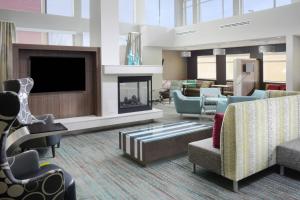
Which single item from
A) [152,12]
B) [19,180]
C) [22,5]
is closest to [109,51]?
[22,5]

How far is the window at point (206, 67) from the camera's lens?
12.6 m

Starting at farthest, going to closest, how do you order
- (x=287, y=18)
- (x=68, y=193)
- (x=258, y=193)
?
1. (x=287, y=18)
2. (x=258, y=193)
3. (x=68, y=193)

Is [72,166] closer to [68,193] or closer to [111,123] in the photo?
[68,193]

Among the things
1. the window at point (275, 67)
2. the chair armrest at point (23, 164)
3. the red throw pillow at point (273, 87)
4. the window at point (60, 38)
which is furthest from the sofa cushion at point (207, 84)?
the chair armrest at point (23, 164)

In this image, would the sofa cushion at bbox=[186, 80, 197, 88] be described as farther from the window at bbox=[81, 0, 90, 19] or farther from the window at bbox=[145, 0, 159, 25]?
the window at bbox=[81, 0, 90, 19]

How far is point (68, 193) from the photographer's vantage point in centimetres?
225

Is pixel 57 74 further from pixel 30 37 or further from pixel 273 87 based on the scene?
pixel 273 87

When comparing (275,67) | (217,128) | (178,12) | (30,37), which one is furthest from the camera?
(178,12)

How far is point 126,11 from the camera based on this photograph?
11.1 m

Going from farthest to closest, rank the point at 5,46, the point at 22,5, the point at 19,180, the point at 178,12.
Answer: the point at 178,12 → the point at 22,5 → the point at 5,46 → the point at 19,180

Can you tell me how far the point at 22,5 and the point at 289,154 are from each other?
859 centimetres

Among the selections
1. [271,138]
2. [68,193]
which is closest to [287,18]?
[271,138]

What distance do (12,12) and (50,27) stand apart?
116cm

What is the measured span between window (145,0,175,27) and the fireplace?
5331mm
